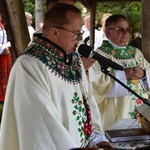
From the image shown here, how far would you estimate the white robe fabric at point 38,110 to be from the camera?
1.73 m

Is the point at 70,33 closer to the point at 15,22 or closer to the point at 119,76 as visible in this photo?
the point at 119,76

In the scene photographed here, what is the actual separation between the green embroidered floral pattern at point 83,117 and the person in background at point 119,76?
95 cm

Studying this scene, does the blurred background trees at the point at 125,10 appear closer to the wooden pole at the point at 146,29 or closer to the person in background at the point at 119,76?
the wooden pole at the point at 146,29

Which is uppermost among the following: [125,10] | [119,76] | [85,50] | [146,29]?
[85,50]

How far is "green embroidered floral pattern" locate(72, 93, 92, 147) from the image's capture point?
1947 mm

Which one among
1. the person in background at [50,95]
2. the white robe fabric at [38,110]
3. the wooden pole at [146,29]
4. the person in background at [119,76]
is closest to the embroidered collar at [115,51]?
the person in background at [119,76]

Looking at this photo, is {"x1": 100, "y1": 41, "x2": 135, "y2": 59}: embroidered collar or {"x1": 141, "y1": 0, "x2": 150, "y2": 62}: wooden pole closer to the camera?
{"x1": 100, "y1": 41, "x2": 135, "y2": 59}: embroidered collar

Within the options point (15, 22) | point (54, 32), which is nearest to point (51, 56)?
point (54, 32)

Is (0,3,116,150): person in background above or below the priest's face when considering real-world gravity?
below

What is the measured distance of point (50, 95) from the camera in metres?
1.80

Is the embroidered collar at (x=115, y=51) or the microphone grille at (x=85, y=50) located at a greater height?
the microphone grille at (x=85, y=50)

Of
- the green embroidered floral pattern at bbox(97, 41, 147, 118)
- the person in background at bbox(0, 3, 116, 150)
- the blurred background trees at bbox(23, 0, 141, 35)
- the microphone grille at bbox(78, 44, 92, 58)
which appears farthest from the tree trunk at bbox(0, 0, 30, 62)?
the blurred background trees at bbox(23, 0, 141, 35)

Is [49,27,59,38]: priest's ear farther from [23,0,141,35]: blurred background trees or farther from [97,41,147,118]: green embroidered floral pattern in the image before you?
[23,0,141,35]: blurred background trees

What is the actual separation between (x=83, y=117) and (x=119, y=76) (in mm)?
1070
